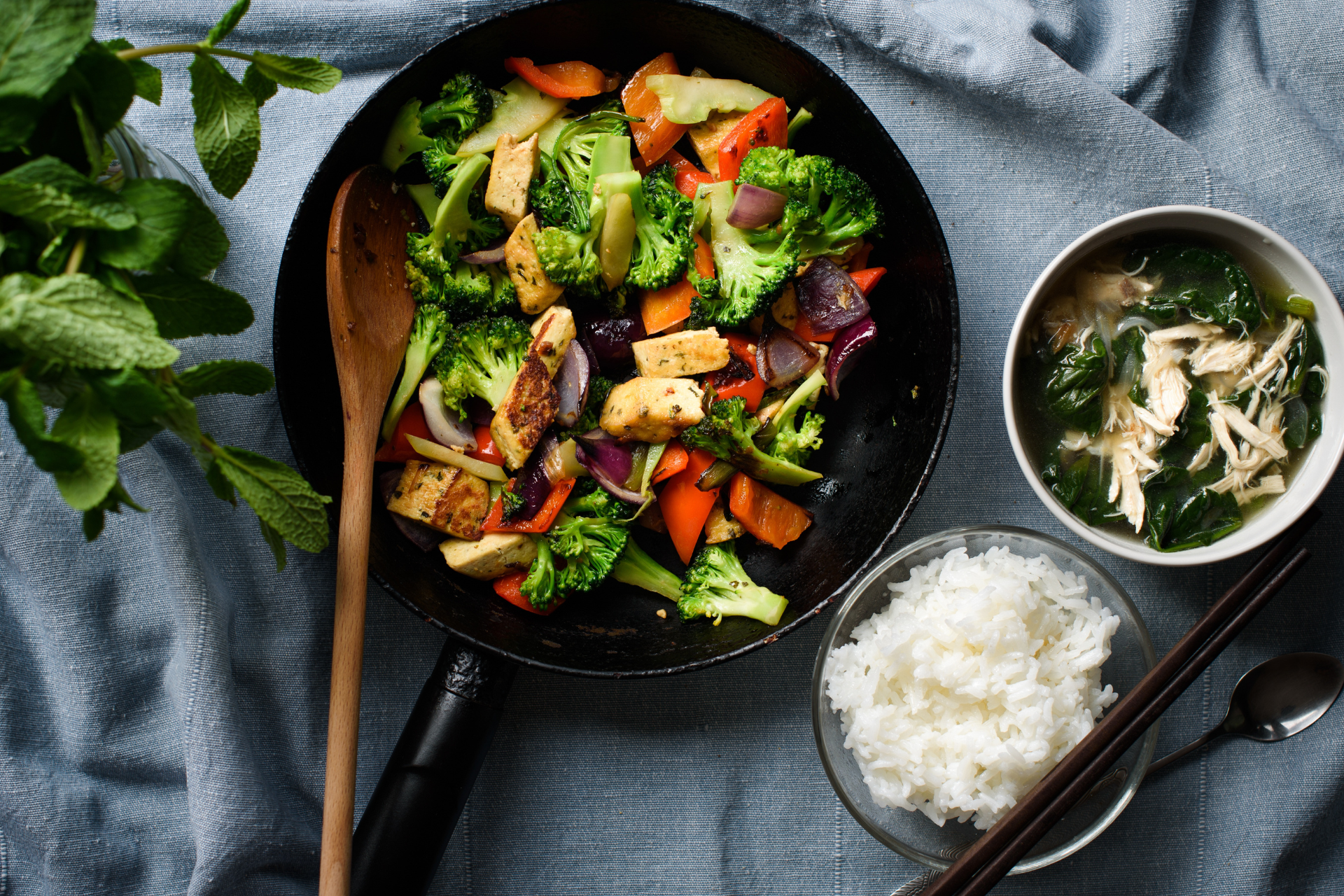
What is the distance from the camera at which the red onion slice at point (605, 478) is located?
202cm

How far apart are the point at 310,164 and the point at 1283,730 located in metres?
2.85

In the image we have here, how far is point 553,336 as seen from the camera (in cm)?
193

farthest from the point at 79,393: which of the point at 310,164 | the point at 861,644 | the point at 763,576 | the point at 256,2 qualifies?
the point at 861,644

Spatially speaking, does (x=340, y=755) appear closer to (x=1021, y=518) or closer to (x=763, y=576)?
(x=763, y=576)

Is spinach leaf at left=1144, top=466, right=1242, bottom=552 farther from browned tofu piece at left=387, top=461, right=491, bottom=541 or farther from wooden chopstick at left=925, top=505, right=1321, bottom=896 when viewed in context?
browned tofu piece at left=387, top=461, right=491, bottom=541

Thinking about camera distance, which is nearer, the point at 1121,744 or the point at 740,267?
the point at 1121,744

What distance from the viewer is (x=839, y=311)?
79.8 inches

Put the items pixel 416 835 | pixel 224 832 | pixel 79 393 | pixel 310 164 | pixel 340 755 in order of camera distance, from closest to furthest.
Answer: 1. pixel 79 393
2. pixel 340 755
3. pixel 416 835
4. pixel 224 832
5. pixel 310 164

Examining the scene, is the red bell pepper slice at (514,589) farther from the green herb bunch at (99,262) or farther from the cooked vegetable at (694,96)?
the cooked vegetable at (694,96)

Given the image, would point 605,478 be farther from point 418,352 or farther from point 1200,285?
point 1200,285

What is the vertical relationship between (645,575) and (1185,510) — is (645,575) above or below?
below

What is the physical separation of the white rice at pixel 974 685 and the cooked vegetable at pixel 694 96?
1214mm

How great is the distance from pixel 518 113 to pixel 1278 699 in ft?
7.86

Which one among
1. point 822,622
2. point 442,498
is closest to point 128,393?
point 442,498
